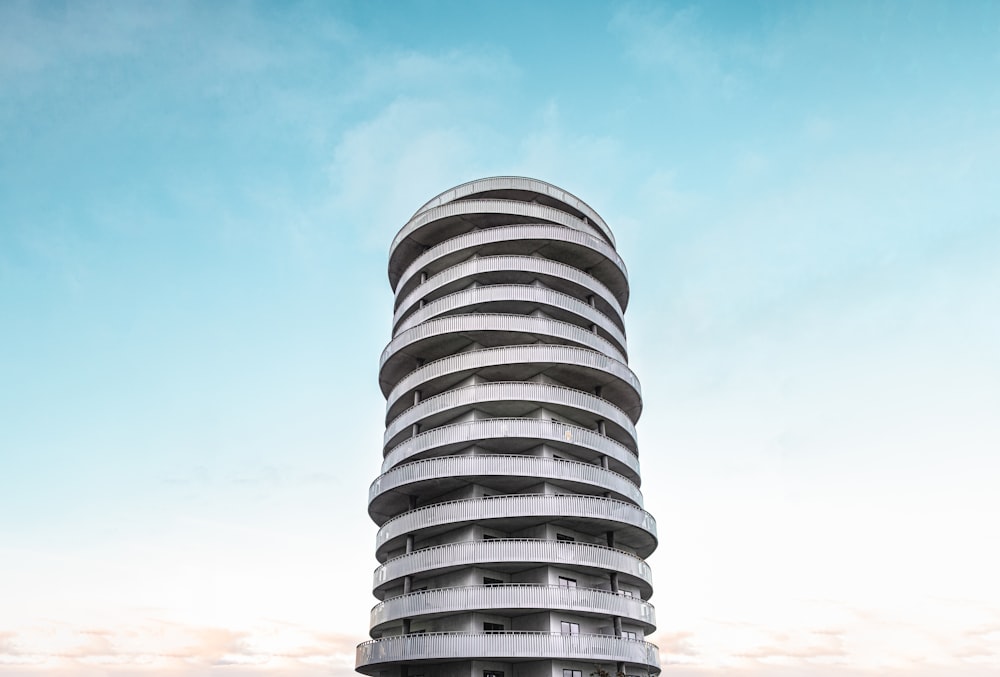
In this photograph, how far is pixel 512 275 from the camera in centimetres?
5512

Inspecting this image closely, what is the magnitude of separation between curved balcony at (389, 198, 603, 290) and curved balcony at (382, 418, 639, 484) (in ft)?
56.6

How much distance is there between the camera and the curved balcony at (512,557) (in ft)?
143

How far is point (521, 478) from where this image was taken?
46.2 metres

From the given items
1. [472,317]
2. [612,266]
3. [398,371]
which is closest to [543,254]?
[612,266]

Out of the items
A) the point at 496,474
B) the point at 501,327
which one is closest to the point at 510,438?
the point at 496,474

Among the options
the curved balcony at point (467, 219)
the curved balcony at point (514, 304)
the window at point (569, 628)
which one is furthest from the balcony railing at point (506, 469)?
the curved balcony at point (467, 219)

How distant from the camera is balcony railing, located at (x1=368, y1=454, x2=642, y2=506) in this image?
45938 millimetres

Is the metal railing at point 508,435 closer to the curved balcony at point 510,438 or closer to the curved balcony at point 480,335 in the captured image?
the curved balcony at point 510,438

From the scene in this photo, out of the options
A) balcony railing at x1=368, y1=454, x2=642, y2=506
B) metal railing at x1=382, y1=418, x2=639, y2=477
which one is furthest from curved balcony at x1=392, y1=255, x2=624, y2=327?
balcony railing at x1=368, y1=454, x2=642, y2=506

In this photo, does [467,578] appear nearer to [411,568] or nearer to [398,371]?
[411,568]

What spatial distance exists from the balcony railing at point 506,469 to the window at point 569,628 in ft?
26.7

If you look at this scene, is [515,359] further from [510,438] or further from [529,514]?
[529,514]

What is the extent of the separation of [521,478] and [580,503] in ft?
12.5

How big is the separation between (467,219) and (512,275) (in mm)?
6636
